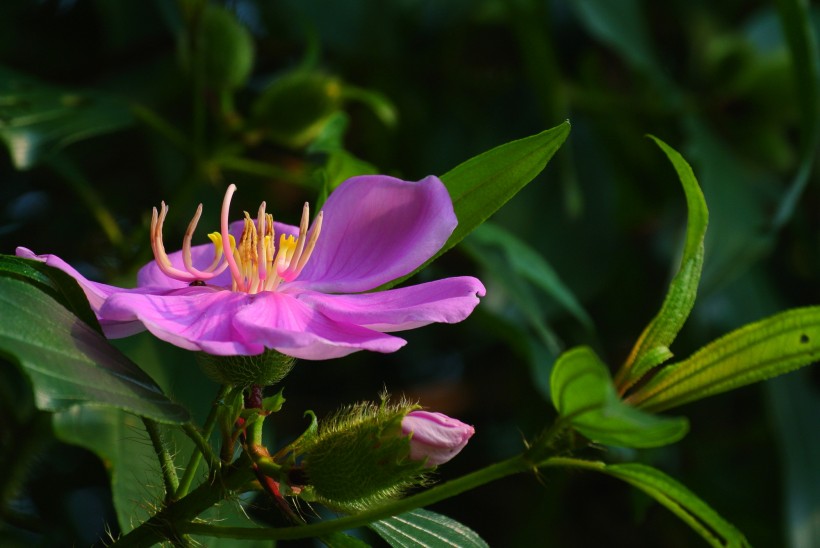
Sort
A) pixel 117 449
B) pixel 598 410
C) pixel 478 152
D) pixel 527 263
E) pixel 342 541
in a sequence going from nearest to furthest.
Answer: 1. pixel 598 410
2. pixel 342 541
3. pixel 117 449
4. pixel 527 263
5. pixel 478 152

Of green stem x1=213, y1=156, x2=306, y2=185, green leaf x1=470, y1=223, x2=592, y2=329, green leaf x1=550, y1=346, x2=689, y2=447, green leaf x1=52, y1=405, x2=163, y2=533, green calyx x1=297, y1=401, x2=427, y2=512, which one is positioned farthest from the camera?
green stem x1=213, y1=156, x2=306, y2=185

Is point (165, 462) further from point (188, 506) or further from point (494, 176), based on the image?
point (494, 176)

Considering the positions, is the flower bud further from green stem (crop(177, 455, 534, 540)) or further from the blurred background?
the blurred background

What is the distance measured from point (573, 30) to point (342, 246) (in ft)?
4.33

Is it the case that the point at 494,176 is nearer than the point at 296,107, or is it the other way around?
the point at 494,176

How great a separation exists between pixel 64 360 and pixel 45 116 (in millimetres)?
608

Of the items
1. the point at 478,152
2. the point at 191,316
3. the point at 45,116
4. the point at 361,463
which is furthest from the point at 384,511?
the point at 478,152

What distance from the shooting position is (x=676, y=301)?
21.4 inches

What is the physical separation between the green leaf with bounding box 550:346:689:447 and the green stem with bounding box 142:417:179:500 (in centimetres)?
20

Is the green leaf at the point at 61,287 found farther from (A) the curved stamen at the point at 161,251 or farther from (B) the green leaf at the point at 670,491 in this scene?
(B) the green leaf at the point at 670,491

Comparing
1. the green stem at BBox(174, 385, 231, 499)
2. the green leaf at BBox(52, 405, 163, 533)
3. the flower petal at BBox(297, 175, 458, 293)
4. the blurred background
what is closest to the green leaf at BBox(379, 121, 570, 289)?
the flower petal at BBox(297, 175, 458, 293)

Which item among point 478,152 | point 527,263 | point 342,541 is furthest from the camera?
point 478,152

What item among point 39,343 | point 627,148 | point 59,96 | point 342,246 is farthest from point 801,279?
point 39,343

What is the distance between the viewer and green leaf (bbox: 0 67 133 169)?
953 mm
